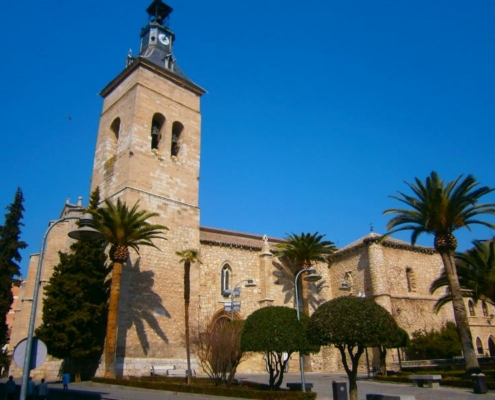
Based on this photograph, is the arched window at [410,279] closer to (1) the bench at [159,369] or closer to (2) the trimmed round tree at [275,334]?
(2) the trimmed round tree at [275,334]

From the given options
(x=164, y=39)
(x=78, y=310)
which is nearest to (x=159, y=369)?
(x=78, y=310)

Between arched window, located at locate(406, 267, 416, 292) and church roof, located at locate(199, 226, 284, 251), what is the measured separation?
11809mm

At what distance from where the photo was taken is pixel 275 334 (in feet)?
54.9

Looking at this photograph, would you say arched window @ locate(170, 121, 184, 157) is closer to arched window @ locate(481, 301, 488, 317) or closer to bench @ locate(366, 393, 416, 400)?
bench @ locate(366, 393, 416, 400)

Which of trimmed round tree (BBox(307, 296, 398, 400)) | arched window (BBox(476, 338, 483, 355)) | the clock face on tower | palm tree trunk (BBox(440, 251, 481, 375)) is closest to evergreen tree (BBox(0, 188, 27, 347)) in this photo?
the clock face on tower

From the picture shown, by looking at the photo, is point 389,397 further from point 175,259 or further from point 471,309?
point 471,309

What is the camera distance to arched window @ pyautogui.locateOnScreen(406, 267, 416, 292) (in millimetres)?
33219

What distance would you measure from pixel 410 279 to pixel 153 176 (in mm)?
21220

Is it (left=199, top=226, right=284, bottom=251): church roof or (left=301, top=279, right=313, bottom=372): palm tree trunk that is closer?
(left=301, top=279, right=313, bottom=372): palm tree trunk

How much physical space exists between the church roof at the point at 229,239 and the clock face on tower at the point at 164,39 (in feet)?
52.9

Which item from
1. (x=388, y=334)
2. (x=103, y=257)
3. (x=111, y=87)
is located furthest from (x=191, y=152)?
(x=388, y=334)

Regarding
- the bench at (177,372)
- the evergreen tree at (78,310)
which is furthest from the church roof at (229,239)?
the bench at (177,372)

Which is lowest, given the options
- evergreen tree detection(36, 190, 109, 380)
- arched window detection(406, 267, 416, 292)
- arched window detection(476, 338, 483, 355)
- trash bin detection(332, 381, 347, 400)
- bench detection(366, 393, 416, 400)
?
bench detection(366, 393, 416, 400)

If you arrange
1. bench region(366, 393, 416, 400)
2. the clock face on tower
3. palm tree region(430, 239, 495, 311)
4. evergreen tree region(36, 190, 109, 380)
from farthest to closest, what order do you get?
the clock face on tower → evergreen tree region(36, 190, 109, 380) → palm tree region(430, 239, 495, 311) → bench region(366, 393, 416, 400)
